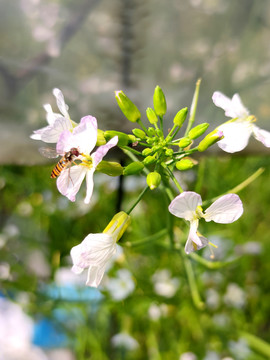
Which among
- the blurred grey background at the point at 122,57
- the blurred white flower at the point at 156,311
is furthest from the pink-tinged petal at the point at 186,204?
the blurred white flower at the point at 156,311

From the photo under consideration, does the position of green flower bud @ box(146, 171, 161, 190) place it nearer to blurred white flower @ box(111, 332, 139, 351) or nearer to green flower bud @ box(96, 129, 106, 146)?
green flower bud @ box(96, 129, 106, 146)

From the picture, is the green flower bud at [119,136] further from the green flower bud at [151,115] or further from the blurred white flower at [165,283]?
the blurred white flower at [165,283]

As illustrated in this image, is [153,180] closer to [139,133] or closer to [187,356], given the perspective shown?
[139,133]

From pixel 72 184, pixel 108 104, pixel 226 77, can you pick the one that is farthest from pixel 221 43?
pixel 72 184

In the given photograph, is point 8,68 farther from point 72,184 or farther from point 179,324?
point 179,324

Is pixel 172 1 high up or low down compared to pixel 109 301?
up

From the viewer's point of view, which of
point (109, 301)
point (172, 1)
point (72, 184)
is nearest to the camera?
point (72, 184)
